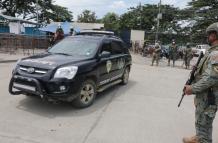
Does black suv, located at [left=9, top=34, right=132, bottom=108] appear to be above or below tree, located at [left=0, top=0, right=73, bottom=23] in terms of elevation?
below

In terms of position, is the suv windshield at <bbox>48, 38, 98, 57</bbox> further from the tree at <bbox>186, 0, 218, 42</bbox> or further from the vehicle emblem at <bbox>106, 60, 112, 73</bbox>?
the tree at <bbox>186, 0, 218, 42</bbox>

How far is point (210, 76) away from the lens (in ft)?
12.6

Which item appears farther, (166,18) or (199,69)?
(166,18)

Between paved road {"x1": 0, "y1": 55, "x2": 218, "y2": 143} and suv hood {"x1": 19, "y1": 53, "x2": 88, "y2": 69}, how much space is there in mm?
999

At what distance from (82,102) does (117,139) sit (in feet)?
5.98

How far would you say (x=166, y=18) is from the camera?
54.9 m

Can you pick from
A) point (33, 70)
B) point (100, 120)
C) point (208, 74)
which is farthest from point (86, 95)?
point (208, 74)

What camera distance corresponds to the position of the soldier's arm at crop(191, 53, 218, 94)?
3801 mm

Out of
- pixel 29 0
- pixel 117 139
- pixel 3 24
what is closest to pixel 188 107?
pixel 117 139

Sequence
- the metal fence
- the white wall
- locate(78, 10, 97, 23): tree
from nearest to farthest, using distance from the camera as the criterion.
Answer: the metal fence → the white wall → locate(78, 10, 97, 23): tree

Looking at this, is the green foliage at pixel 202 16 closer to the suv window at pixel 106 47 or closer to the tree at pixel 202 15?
the tree at pixel 202 15

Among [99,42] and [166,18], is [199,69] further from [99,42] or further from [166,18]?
[166,18]

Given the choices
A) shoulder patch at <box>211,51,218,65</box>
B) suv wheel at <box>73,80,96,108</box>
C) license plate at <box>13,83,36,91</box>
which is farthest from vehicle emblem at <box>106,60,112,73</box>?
shoulder patch at <box>211,51,218,65</box>

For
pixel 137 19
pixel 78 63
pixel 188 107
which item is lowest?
pixel 188 107
